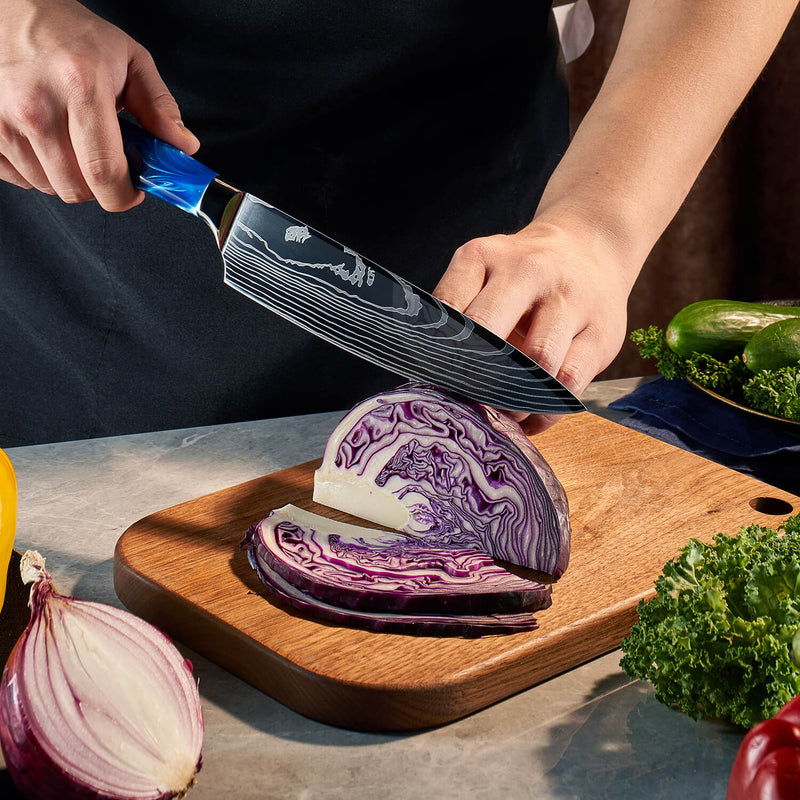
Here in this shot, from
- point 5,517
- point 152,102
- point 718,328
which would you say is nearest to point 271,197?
point 152,102

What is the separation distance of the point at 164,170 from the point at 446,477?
71 centimetres

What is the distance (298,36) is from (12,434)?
1.22m

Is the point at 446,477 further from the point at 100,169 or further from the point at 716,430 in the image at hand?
the point at 100,169

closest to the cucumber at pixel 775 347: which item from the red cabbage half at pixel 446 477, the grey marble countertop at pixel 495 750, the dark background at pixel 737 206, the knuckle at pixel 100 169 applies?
the red cabbage half at pixel 446 477

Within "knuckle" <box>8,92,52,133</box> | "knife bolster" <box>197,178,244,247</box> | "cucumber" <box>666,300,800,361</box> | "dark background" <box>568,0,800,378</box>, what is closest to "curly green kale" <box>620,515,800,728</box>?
"knife bolster" <box>197,178,244,247</box>

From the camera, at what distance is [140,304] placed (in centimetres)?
234

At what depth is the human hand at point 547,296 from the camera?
5.30 ft

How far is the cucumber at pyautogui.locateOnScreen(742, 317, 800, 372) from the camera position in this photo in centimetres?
196

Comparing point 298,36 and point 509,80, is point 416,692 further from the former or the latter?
point 509,80

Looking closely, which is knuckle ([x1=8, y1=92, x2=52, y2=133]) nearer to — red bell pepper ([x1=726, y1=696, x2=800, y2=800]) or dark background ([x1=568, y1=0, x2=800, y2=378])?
red bell pepper ([x1=726, y1=696, x2=800, y2=800])

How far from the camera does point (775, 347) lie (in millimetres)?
1979

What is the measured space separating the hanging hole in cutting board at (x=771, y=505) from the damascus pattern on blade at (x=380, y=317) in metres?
0.42

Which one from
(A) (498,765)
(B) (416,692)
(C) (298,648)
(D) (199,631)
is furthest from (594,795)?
(D) (199,631)

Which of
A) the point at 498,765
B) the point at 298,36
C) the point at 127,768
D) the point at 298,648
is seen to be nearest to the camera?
the point at 127,768
